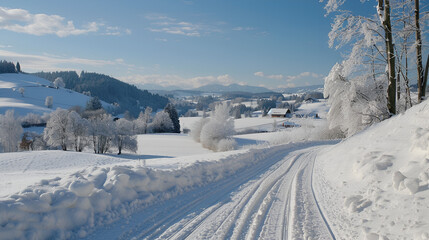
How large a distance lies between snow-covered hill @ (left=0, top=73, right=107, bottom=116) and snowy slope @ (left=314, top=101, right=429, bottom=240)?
105 meters

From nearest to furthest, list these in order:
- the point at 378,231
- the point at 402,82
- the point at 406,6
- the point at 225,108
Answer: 1. the point at 378,231
2. the point at 406,6
3. the point at 402,82
4. the point at 225,108

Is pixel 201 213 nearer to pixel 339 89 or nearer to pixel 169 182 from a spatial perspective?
pixel 169 182

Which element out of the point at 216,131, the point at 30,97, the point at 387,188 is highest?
the point at 30,97

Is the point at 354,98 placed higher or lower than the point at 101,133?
higher

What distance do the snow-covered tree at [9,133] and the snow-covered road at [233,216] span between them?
58496mm

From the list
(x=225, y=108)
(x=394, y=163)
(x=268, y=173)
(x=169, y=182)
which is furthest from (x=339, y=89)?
(x=225, y=108)

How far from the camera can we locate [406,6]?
10664 millimetres

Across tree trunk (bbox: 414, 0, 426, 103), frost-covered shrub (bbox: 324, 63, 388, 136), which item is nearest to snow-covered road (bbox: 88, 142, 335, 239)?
tree trunk (bbox: 414, 0, 426, 103)

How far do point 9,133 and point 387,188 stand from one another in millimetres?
63088

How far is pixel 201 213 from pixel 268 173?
4848mm

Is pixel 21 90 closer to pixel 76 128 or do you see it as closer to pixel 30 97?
pixel 30 97

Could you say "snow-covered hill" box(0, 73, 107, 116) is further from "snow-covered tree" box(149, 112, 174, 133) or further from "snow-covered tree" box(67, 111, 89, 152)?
"snow-covered tree" box(67, 111, 89, 152)

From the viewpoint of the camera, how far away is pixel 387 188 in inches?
206

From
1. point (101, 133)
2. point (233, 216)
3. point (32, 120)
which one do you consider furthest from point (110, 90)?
point (233, 216)
